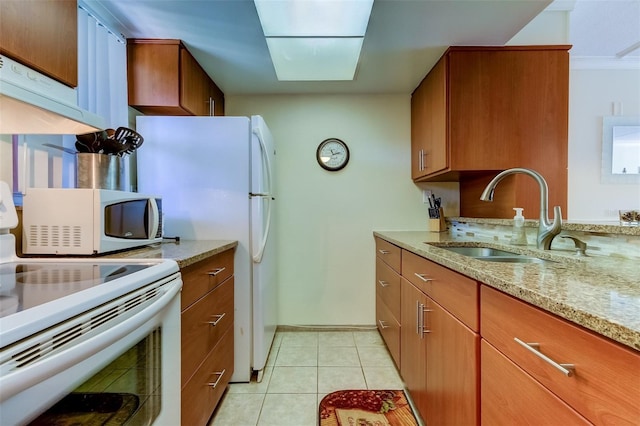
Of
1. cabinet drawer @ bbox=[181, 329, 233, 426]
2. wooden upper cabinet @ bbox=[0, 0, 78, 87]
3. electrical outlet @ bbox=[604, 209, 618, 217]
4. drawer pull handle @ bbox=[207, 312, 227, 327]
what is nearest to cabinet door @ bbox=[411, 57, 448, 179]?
drawer pull handle @ bbox=[207, 312, 227, 327]

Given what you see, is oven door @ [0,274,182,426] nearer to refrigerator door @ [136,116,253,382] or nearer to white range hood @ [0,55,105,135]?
white range hood @ [0,55,105,135]

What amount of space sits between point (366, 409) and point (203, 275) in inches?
46.6

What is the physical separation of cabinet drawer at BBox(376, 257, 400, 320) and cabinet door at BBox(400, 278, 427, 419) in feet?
A: 0.42

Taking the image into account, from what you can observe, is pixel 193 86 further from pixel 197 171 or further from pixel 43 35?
pixel 43 35

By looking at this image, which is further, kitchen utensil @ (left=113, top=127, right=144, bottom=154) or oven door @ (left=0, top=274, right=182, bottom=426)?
kitchen utensil @ (left=113, top=127, right=144, bottom=154)

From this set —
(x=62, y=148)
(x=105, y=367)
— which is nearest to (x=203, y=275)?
(x=105, y=367)

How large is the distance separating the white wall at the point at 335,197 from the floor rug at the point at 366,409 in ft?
3.33

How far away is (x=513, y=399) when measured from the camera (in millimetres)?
763

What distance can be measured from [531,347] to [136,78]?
242cm

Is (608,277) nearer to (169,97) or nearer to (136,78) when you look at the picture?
(169,97)

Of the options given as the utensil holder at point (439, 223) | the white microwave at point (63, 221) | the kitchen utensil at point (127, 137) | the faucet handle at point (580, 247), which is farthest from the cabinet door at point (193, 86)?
the faucet handle at point (580, 247)

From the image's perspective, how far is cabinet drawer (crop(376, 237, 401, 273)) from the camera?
1954 millimetres

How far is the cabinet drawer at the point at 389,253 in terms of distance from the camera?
1.95m

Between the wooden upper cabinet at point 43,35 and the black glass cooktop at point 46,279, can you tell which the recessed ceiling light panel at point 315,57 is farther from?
the black glass cooktop at point 46,279
